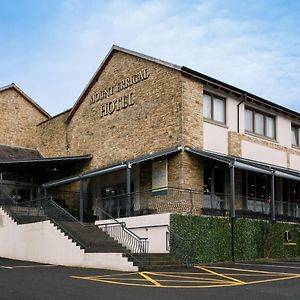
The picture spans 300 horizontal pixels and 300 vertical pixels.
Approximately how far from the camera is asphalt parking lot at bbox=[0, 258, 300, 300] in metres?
10.6

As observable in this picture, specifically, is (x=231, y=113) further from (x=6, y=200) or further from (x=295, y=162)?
(x=6, y=200)

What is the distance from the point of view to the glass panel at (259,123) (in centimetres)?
2573

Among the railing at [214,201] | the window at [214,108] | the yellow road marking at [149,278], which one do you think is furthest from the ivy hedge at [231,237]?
the window at [214,108]

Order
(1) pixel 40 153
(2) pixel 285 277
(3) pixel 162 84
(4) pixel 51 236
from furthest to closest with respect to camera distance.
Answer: (1) pixel 40 153 → (3) pixel 162 84 → (4) pixel 51 236 → (2) pixel 285 277

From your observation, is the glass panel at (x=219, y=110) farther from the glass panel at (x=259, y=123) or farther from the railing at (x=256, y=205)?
the railing at (x=256, y=205)

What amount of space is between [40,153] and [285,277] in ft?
72.5

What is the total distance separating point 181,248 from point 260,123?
10192 mm

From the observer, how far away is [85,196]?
92.1ft

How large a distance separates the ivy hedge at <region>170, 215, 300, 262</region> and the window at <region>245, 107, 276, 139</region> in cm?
530

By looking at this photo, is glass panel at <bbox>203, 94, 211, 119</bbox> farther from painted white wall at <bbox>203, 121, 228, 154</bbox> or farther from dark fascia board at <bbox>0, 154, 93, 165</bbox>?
dark fascia board at <bbox>0, 154, 93, 165</bbox>

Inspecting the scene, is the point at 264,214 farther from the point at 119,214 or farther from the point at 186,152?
the point at 119,214

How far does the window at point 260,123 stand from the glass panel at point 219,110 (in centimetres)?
184

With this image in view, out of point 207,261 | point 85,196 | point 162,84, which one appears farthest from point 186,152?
point 85,196

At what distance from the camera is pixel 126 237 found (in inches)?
771
